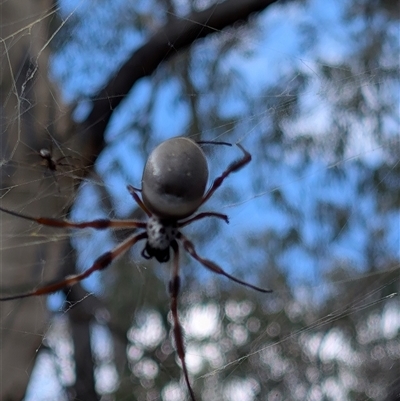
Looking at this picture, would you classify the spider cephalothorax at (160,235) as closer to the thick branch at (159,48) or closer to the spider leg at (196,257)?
the spider leg at (196,257)

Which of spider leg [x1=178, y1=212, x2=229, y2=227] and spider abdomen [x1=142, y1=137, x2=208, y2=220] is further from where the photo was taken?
spider leg [x1=178, y1=212, x2=229, y2=227]

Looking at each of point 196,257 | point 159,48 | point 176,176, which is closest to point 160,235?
point 196,257

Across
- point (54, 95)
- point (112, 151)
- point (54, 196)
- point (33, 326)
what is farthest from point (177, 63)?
point (33, 326)

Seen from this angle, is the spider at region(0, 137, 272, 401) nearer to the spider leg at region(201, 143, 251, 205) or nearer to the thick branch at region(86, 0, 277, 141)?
the spider leg at region(201, 143, 251, 205)

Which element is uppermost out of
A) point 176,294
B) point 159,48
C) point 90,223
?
point 159,48

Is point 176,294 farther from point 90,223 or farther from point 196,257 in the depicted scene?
point 90,223

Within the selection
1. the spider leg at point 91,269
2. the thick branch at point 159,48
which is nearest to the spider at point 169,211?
the spider leg at point 91,269

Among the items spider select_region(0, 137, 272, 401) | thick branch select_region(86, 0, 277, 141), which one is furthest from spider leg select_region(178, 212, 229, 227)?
thick branch select_region(86, 0, 277, 141)

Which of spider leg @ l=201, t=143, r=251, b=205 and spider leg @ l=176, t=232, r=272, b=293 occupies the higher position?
spider leg @ l=201, t=143, r=251, b=205
